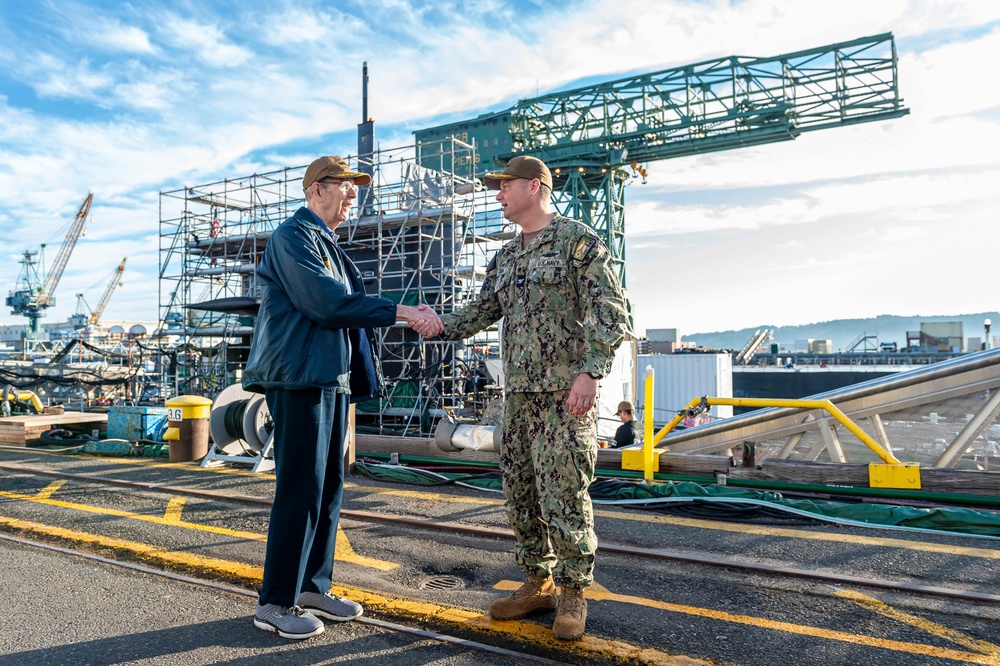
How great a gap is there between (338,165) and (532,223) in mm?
1008

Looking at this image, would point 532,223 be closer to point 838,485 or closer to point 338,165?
point 338,165

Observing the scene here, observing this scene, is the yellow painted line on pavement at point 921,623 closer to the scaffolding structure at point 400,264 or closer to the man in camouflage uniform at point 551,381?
the man in camouflage uniform at point 551,381

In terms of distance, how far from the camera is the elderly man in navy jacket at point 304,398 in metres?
2.95

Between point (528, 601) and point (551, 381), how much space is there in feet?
3.38

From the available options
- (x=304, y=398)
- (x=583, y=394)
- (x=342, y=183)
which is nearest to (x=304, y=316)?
(x=304, y=398)

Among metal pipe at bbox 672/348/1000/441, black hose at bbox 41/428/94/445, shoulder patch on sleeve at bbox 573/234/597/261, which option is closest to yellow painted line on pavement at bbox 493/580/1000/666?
shoulder patch on sleeve at bbox 573/234/597/261

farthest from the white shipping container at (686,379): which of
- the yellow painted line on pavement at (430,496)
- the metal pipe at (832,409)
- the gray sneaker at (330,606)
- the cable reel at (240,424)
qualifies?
the gray sneaker at (330,606)

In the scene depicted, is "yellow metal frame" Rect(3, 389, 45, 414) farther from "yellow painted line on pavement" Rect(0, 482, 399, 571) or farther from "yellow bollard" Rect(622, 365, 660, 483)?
"yellow bollard" Rect(622, 365, 660, 483)

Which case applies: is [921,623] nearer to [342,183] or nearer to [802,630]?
[802,630]

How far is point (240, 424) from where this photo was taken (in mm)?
7953

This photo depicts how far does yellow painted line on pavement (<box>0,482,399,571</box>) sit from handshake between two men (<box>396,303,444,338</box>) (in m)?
1.49

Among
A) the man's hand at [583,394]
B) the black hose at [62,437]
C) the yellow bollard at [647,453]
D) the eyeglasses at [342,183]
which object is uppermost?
the eyeglasses at [342,183]

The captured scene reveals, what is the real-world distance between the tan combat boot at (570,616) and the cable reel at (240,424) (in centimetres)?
549

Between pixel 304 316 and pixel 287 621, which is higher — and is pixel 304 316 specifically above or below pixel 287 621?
above
